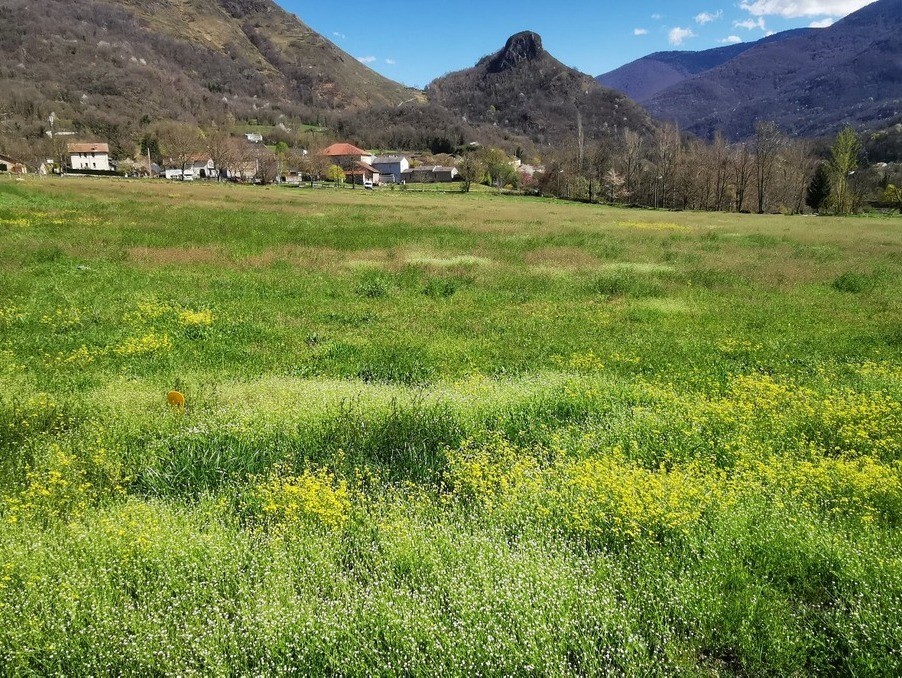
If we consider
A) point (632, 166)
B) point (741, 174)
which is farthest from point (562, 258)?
point (632, 166)

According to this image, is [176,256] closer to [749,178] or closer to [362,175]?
[749,178]

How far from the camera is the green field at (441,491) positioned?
4.47 m

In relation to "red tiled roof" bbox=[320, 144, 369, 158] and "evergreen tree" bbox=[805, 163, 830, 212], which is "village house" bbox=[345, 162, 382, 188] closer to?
"red tiled roof" bbox=[320, 144, 369, 158]

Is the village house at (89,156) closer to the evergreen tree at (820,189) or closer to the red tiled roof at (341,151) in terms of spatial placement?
the red tiled roof at (341,151)

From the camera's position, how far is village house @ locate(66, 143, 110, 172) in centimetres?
15000

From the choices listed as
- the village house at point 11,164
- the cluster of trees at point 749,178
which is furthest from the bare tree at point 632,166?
the village house at point 11,164

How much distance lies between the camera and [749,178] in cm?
9312

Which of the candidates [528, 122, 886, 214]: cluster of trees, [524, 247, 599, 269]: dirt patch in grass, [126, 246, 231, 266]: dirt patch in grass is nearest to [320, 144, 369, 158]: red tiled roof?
[528, 122, 886, 214]: cluster of trees

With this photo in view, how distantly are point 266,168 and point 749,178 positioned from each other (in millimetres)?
103685

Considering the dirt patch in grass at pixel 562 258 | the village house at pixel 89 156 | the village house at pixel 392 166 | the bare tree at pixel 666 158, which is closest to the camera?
the dirt patch in grass at pixel 562 258

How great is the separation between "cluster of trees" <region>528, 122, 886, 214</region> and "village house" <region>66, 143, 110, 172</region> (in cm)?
13508

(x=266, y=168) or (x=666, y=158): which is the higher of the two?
(x=266, y=168)

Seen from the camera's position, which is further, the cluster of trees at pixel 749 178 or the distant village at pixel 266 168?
the distant village at pixel 266 168

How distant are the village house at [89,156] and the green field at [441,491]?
16817cm
